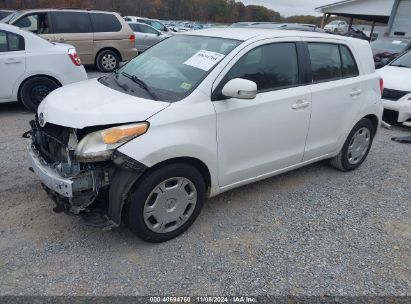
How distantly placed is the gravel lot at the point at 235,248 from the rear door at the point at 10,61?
240 cm

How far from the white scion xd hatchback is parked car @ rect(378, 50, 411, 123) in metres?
2.94

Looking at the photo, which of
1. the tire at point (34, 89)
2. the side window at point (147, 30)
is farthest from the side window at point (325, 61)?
the side window at point (147, 30)

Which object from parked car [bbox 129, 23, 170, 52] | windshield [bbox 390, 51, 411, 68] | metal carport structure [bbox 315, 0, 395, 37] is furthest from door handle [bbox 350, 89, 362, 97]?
metal carport structure [bbox 315, 0, 395, 37]

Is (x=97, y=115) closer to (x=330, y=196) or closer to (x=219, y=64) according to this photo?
(x=219, y=64)

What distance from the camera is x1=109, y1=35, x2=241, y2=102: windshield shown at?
3166 mm

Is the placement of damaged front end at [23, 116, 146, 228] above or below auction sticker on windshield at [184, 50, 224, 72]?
below

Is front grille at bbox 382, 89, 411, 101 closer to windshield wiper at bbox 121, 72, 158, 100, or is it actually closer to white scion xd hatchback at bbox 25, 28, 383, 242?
white scion xd hatchback at bbox 25, 28, 383, 242

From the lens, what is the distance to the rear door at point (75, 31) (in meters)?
9.61

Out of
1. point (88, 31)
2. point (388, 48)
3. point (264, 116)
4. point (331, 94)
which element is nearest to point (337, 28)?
point (388, 48)

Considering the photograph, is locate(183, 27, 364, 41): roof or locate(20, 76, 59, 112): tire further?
locate(20, 76, 59, 112): tire

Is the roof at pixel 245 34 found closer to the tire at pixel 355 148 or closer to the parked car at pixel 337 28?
the tire at pixel 355 148

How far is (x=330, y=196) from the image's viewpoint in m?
4.10

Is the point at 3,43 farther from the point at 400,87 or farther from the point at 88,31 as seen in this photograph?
the point at 400,87

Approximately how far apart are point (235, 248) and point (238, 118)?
1.11 meters
